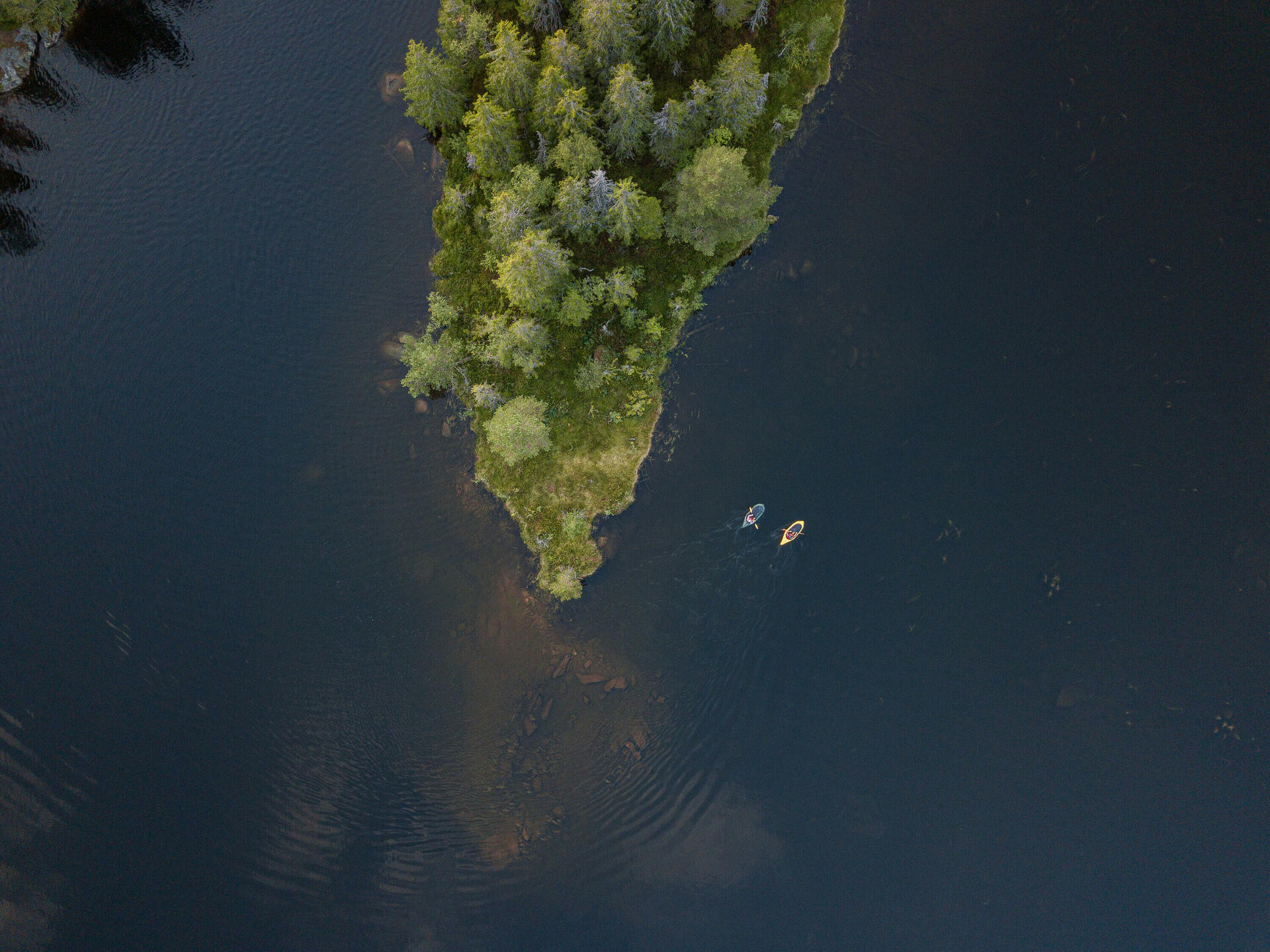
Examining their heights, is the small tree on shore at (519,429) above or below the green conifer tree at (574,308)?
below

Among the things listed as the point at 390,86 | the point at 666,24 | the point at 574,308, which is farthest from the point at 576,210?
the point at 390,86

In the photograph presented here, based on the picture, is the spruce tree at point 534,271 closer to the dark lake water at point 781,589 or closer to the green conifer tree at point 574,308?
the green conifer tree at point 574,308

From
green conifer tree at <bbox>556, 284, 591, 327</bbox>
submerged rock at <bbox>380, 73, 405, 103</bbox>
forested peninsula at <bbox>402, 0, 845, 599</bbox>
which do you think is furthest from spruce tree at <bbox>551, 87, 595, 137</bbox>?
submerged rock at <bbox>380, 73, 405, 103</bbox>

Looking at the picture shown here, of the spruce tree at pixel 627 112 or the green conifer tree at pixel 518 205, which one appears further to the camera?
the green conifer tree at pixel 518 205

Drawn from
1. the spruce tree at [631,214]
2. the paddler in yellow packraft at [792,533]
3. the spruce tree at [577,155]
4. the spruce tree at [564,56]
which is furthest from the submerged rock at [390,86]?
the paddler in yellow packraft at [792,533]

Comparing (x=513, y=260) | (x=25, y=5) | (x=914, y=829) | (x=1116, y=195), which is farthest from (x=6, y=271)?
(x=1116, y=195)

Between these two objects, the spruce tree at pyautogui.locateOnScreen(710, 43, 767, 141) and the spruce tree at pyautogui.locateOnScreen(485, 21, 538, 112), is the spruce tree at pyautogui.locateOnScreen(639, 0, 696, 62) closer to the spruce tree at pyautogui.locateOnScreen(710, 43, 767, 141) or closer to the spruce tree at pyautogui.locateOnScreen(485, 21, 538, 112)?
the spruce tree at pyautogui.locateOnScreen(710, 43, 767, 141)

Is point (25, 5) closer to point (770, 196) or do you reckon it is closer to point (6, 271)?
point (6, 271)
